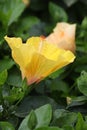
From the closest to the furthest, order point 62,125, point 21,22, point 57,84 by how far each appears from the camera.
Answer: point 62,125, point 57,84, point 21,22

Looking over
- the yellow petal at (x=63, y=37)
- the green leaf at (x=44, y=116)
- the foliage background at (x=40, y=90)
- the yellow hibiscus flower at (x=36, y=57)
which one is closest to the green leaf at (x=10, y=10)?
the foliage background at (x=40, y=90)

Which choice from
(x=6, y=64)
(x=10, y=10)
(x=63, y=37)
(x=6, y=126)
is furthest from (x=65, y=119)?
(x=10, y=10)

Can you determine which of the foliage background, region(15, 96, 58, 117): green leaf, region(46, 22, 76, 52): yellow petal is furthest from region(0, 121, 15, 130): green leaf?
region(46, 22, 76, 52): yellow petal

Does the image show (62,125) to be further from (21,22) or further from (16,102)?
(21,22)

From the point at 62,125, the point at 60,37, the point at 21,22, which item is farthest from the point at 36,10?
the point at 62,125

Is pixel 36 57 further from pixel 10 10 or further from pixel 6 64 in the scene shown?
pixel 10 10
